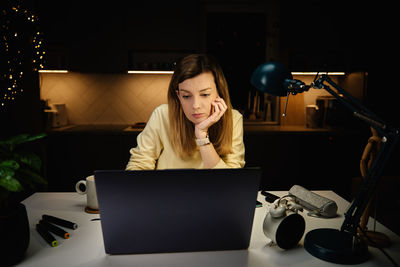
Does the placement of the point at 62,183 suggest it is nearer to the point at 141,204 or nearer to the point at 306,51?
the point at 141,204

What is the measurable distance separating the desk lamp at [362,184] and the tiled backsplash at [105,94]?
277 cm

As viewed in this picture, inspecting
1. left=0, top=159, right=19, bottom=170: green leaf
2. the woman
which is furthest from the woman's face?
left=0, top=159, right=19, bottom=170: green leaf

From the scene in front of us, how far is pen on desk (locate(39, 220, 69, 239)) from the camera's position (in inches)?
35.4

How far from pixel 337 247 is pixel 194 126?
932 millimetres

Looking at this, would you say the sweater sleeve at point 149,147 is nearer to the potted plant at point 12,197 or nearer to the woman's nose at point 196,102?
the woman's nose at point 196,102

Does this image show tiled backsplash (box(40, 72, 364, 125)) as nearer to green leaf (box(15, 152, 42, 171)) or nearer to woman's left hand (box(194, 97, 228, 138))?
woman's left hand (box(194, 97, 228, 138))

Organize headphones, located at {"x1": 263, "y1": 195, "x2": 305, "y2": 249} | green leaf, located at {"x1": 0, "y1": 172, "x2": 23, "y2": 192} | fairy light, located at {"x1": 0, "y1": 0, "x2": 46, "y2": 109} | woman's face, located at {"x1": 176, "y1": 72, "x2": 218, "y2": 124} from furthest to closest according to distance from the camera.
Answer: fairy light, located at {"x1": 0, "y1": 0, "x2": 46, "y2": 109} → woman's face, located at {"x1": 176, "y1": 72, "x2": 218, "y2": 124} → headphones, located at {"x1": 263, "y1": 195, "x2": 305, "y2": 249} → green leaf, located at {"x1": 0, "y1": 172, "x2": 23, "y2": 192}

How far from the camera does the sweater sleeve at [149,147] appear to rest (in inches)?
62.0

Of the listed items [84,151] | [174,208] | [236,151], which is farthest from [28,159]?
[84,151]

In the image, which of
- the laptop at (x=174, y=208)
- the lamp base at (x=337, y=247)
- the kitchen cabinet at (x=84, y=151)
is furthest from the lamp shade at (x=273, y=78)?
the kitchen cabinet at (x=84, y=151)

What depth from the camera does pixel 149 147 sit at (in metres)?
1.62

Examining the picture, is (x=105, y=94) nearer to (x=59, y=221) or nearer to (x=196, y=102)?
(x=196, y=102)

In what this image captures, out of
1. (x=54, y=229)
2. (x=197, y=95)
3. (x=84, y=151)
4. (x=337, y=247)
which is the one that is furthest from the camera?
(x=84, y=151)

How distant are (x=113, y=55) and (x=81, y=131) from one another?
844 mm
